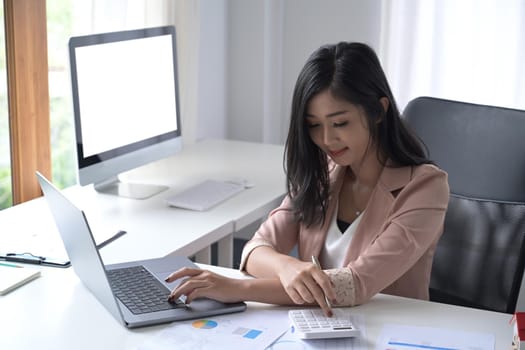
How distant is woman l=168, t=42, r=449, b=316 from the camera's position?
166cm

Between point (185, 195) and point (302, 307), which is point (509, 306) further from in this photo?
point (185, 195)

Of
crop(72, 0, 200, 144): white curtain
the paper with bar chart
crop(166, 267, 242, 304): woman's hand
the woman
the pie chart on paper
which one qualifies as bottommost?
the paper with bar chart

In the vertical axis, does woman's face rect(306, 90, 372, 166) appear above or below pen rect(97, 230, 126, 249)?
above

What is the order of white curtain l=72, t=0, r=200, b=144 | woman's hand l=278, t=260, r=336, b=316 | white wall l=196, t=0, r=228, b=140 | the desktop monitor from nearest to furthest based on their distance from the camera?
woman's hand l=278, t=260, r=336, b=316 → the desktop monitor → white curtain l=72, t=0, r=200, b=144 → white wall l=196, t=0, r=228, b=140

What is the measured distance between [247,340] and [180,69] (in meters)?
1.70

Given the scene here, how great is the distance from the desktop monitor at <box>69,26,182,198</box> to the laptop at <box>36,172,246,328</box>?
60 centimetres

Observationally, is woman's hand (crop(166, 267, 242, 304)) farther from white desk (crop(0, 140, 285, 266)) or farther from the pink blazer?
white desk (crop(0, 140, 285, 266))

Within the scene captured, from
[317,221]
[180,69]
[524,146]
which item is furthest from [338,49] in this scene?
[180,69]

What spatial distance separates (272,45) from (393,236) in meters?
1.91

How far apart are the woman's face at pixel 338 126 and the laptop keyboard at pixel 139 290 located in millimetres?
477

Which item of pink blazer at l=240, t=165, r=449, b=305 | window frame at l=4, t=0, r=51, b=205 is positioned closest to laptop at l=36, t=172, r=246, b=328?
pink blazer at l=240, t=165, r=449, b=305

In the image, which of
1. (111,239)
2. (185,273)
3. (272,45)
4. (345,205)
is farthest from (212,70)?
(185,273)

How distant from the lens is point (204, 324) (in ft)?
5.15

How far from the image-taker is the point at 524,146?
1985 millimetres
